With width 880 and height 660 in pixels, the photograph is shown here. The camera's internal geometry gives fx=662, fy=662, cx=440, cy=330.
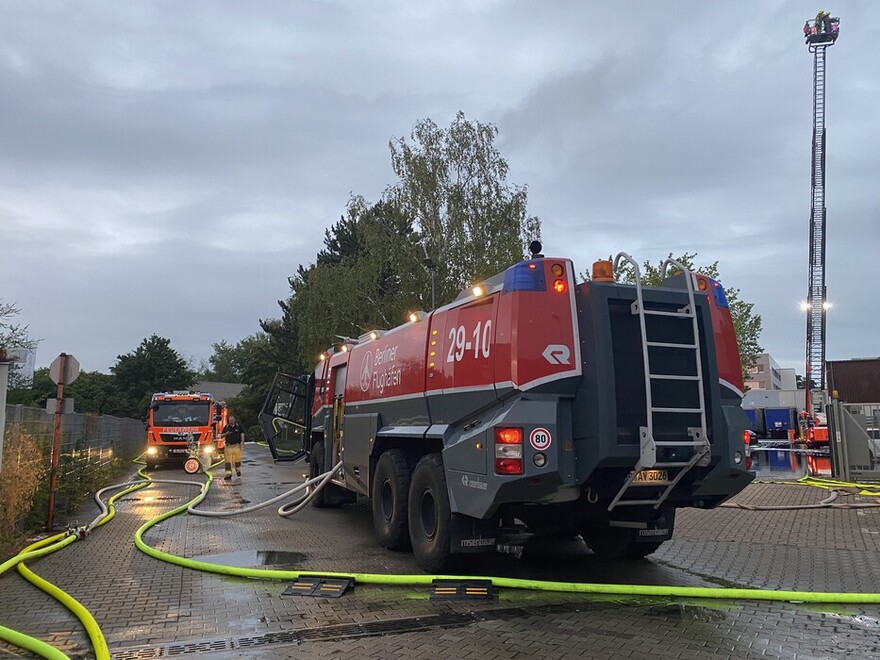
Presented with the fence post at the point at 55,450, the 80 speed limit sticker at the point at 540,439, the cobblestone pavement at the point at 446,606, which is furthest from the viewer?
the fence post at the point at 55,450

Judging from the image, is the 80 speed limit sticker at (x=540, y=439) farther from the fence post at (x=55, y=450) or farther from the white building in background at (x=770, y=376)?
the white building in background at (x=770, y=376)

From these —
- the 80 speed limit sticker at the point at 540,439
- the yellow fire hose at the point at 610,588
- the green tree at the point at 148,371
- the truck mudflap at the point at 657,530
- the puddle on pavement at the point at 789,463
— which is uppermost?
the green tree at the point at 148,371

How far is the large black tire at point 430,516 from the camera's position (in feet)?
21.1

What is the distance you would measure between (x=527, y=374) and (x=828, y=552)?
504cm

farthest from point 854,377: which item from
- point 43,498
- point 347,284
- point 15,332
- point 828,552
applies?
point 15,332

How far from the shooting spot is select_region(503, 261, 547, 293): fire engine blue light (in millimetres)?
5773

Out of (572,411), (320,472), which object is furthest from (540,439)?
(320,472)

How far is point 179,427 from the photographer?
22344 millimetres

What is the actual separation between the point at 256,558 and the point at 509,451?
378 centimetres

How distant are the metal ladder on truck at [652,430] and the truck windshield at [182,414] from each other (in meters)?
19.8

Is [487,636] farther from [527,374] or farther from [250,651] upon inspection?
[527,374]

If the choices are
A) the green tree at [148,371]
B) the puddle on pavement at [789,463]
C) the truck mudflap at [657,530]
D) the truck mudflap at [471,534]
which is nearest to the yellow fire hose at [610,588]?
the truck mudflap at [471,534]

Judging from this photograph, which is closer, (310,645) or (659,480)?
(310,645)

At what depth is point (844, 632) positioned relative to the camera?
483 centimetres
